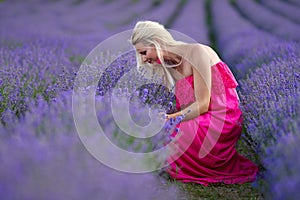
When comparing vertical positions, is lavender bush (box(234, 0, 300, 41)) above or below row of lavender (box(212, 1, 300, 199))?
below

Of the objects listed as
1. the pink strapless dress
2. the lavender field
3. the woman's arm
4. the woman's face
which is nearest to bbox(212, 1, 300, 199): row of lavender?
the lavender field

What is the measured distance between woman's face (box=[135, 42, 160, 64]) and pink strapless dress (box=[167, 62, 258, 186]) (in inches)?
9.8

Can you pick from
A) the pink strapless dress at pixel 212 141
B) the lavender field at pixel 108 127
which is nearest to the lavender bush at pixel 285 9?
the lavender field at pixel 108 127

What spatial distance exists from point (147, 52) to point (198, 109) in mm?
459

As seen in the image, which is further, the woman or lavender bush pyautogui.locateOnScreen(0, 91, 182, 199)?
the woman

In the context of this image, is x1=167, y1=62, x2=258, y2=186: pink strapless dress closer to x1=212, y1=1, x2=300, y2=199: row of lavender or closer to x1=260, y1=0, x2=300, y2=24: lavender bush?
x1=212, y1=1, x2=300, y2=199: row of lavender

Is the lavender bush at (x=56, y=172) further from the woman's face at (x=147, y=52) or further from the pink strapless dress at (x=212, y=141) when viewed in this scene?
the woman's face at (x=147, y=52)

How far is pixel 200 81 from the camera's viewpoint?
2.73 metres

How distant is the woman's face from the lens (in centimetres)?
272

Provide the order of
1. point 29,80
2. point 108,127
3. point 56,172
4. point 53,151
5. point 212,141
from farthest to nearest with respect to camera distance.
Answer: point 29,80 → point 212,141 → point 108,127 → point 53,151 → point 56,172

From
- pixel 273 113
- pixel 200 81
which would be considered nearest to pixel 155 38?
pixel 200 81

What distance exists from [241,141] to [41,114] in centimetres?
199

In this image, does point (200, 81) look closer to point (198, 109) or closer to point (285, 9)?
point (198, 109)

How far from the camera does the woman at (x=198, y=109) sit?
2.63 m
